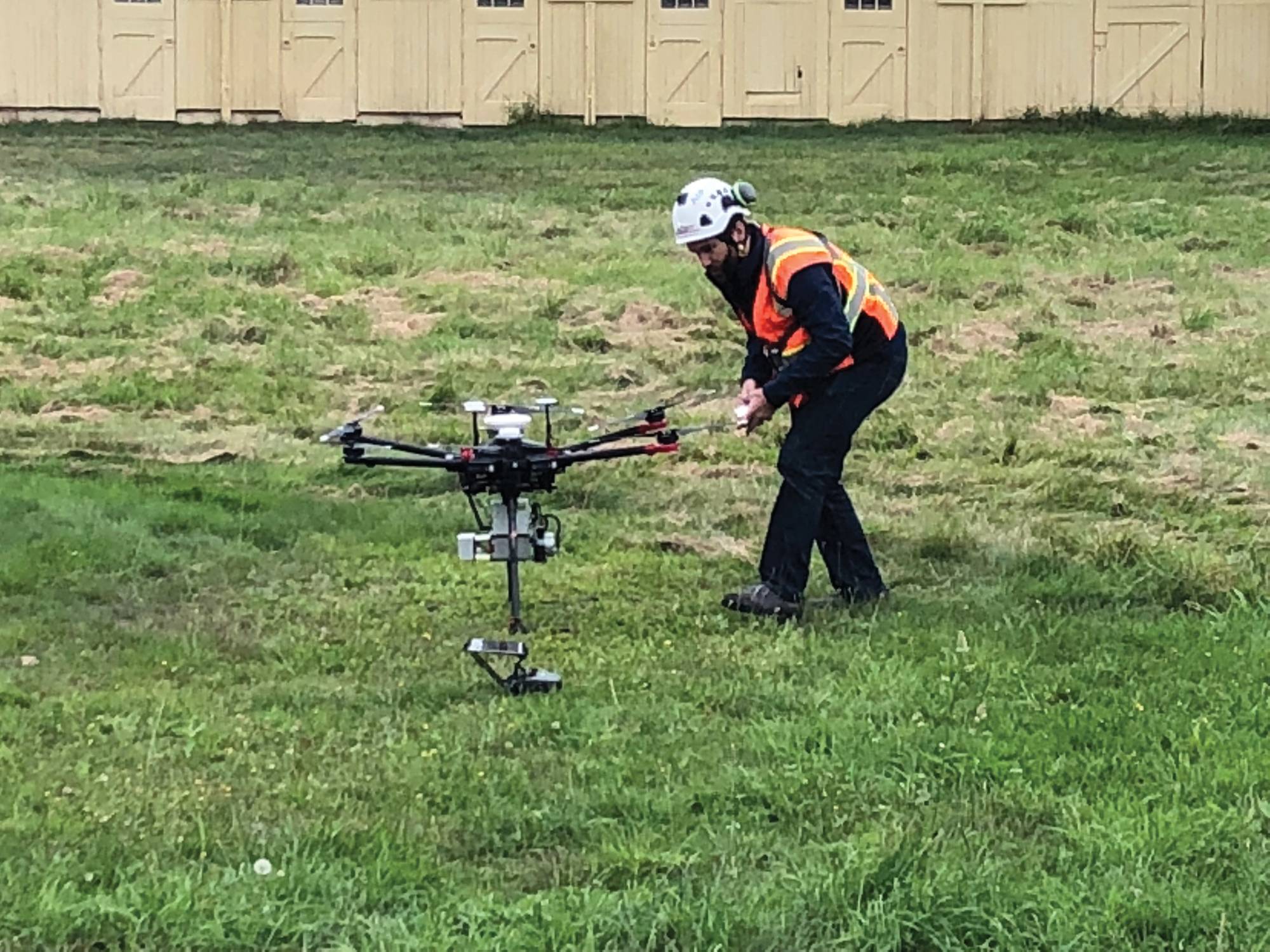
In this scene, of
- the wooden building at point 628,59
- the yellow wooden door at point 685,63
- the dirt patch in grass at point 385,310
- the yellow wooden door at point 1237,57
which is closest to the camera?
the dirt patch in grass at point 385,310

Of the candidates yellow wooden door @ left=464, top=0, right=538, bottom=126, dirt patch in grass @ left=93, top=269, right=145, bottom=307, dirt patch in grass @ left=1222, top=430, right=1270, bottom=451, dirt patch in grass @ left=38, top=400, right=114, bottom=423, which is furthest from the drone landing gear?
yellow wooden door @ left=464, top=0, right=538, bottom=126

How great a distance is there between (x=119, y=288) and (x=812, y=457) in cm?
945

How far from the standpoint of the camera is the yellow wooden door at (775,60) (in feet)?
85.8

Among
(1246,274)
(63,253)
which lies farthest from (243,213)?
(1246,274)

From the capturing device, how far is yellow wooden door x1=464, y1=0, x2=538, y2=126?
26.4m

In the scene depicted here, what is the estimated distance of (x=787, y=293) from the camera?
764cm

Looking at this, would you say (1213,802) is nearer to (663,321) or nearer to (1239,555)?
(1239,555)

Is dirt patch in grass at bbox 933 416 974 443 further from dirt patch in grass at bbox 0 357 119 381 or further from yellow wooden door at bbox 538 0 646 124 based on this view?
yellow wooden door at bbox 538 0 646 124

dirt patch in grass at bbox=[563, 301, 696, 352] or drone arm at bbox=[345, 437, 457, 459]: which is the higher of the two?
dirt patch in grass at bbox=[563, 301, 696, 352]

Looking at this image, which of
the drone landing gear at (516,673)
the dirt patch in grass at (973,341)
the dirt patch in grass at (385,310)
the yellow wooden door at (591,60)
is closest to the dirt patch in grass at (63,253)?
the dirt patch in grass at (385,310)

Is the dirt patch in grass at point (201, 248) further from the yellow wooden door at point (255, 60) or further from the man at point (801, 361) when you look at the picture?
the man at point (801, 361)

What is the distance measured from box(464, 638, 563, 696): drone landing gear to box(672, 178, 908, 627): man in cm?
137

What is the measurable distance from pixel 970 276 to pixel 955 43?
10.8 metres

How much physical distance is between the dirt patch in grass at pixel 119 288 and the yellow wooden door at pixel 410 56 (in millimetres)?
10762
